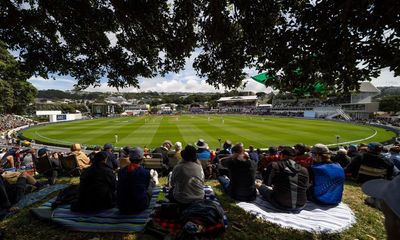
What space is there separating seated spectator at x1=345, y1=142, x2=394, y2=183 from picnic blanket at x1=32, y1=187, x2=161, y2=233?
716cm

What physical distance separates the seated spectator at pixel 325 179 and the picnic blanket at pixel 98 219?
3976 mm

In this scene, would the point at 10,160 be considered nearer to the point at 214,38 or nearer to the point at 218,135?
the point at 214,38

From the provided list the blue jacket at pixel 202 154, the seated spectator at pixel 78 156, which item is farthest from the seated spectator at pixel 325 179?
the seated spectator at pixel 78 156

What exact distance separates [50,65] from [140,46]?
9.25ft

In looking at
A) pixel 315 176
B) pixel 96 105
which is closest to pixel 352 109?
pixel 315 176

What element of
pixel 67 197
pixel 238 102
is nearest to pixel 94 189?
pixel 67 197

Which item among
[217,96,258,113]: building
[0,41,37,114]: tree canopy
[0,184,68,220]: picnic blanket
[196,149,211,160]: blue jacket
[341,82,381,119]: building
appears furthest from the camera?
[217,96,258,113]: building

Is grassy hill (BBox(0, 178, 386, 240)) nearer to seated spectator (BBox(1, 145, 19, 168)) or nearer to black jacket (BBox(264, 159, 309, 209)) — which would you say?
black jacket (BBox(264, 159, 309, 209))

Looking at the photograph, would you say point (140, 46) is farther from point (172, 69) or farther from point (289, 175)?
point (289, 175)

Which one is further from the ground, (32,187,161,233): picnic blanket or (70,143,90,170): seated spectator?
(70,143,90,170): seated spectator

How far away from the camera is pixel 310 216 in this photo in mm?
4992

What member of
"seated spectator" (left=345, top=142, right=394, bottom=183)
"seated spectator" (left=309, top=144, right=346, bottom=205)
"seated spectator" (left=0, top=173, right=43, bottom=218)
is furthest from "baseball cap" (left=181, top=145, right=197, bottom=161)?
"seated spectator" (left=345, top=142, right=394, bottom=183)

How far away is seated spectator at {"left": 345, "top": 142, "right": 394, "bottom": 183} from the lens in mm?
7086

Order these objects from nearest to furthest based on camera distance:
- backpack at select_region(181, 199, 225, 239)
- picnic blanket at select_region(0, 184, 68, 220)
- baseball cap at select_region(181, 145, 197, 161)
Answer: backpack at select_region(181, 199, 225, 239)
baseball cap at select_region(181, 145, 197, 161)
picnic blanket at select_region(0, 184, 68, 220)
